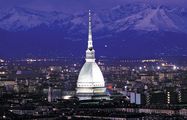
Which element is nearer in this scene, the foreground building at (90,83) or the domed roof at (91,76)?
the foreground building at (90,83)

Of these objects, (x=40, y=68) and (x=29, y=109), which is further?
(x=40, y=68)

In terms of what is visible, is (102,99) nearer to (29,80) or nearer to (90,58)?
(90,58)

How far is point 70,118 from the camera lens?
81.0 meters

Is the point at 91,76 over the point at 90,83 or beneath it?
over

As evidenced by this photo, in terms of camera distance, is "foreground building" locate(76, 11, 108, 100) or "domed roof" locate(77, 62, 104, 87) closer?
"foreground building" locate(76, 11, 108, 100)

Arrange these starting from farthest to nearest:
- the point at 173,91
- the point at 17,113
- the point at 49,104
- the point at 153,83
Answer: the point at 153,83 < the point at 173,91 < the point at 49,104 < the point at 17,113

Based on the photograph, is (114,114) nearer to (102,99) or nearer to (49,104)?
(49,104)

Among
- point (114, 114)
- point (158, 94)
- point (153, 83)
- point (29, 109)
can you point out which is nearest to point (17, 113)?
point (29, 109)

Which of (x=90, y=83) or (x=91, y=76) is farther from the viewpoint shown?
(x=91, y=76)

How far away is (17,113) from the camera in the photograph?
3531 inches

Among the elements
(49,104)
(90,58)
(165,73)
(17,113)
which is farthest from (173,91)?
(165,73)

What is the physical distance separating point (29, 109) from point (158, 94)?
22985 mm

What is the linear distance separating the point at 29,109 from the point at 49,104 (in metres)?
7.21

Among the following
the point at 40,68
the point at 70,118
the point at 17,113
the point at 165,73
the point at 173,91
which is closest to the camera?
the point at 70,118
